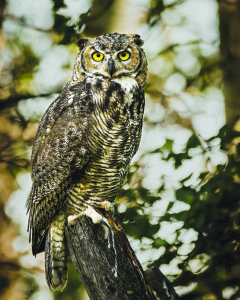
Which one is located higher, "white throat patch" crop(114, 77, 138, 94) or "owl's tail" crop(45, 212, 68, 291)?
"white throat patch" crop(114, 77, 138, 94)

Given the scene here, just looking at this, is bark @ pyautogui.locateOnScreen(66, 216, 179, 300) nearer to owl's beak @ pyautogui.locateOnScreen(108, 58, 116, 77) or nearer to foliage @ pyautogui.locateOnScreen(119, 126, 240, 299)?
Result: foliage @ pyautogui.locateOnScreen(119, 126, 240, 299)

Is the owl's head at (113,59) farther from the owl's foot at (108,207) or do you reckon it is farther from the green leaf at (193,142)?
the owl's foot at (108,207)

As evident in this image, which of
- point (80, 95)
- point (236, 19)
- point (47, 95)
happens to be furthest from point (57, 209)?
point (236, 19)

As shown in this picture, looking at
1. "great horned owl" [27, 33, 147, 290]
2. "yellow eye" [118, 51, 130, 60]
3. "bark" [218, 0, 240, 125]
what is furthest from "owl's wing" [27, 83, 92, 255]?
"bark" [218, 0, 240, 125]

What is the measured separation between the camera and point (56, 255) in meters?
2.99

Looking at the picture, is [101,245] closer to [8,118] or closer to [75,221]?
[75,221]

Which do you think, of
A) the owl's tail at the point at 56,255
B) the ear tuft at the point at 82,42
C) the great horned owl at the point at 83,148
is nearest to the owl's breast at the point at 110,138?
the great horned owl at the point at 83,148

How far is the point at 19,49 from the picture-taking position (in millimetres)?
5797

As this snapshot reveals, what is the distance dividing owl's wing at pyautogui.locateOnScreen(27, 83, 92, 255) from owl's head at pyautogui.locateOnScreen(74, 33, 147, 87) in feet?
0.92

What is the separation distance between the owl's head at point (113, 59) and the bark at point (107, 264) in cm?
141

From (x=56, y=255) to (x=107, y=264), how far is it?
110cm

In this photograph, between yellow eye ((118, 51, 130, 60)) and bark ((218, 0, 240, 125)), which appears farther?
bark ((218, 0, 240, 125))

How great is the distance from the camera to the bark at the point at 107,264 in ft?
6.42

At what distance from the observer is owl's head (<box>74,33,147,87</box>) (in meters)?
3.13
